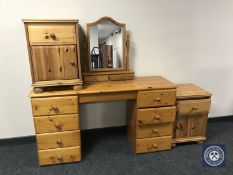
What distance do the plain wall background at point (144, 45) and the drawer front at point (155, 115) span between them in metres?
0.49

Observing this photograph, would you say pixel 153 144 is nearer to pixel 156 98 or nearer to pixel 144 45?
pixel 156 98

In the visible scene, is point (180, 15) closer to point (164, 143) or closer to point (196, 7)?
point (196, 7)

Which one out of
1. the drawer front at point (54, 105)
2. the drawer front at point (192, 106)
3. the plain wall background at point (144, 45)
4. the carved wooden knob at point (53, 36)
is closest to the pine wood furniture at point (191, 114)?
the drawer front at point (192, 106)

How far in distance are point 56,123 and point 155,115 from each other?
90cm

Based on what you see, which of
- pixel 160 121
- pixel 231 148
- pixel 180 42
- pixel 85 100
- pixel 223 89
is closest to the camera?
pixel 85 100

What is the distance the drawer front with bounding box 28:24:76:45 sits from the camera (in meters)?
1.63

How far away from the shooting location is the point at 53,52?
170 cm

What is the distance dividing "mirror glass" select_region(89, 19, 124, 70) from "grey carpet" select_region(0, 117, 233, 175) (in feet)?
2.74

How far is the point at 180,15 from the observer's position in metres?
2.21

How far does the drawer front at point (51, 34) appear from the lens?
1632 millimetres

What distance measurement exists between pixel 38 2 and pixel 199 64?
1861mm

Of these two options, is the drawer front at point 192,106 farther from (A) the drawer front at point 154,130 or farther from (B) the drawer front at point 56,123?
(B) the drawer front at point 56,123

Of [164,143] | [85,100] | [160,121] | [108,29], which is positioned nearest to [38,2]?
[108,29]

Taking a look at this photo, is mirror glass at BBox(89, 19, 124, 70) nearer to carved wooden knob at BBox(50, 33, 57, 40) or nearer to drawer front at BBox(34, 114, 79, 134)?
carved wooden knob at BBox(50, 33, 57, 40)
